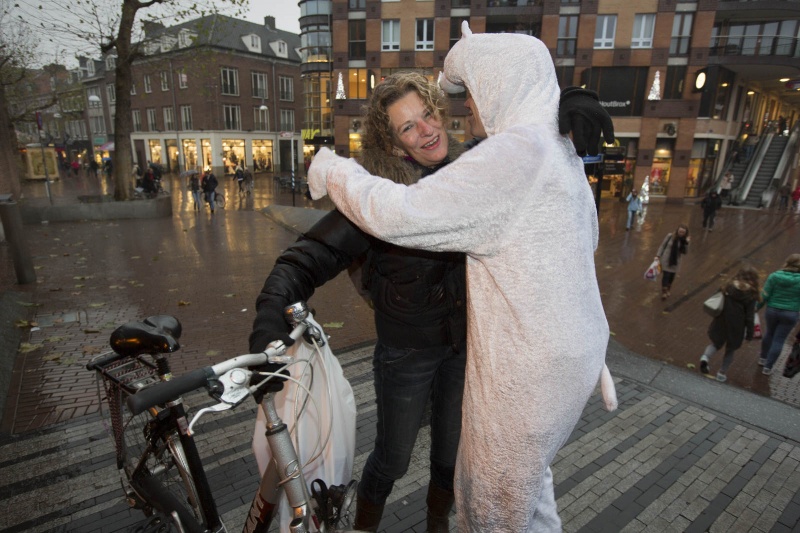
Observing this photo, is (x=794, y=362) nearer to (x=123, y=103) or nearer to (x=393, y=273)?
(x=393, y=273)

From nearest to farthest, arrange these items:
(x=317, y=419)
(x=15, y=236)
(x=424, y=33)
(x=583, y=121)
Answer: (x=583, y=121)
(x=317, y=419)
(x=15, y=236)
(x=424, y=33)

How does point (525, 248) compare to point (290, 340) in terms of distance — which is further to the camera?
point (290, 340)

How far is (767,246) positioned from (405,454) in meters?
16.3

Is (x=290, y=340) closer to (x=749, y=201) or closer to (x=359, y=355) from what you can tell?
(x=359, y=355)

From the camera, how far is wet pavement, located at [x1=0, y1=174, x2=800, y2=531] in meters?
2.99

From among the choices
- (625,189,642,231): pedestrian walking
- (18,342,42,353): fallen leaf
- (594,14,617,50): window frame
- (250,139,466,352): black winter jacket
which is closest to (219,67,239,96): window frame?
(594,14,617,50): window frame

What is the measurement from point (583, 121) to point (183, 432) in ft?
6.24

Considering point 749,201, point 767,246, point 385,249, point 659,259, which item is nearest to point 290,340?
point 385,249

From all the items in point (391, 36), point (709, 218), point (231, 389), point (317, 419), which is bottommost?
point (709, 218)

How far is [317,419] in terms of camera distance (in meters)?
1.72

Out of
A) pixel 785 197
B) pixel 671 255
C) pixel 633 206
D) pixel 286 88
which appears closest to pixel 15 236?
pixel 671 255

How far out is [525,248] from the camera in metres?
1.23

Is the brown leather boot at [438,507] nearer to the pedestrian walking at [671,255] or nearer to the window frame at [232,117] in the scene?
the pedestrian walking at [671,255]

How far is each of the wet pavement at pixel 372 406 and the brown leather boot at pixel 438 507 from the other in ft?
1.87
